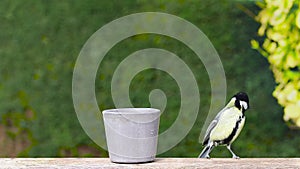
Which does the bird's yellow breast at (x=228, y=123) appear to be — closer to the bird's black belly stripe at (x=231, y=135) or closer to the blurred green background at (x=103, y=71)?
the bird's black belly stripe at (x=231, y=135)

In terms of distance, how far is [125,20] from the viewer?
3.29 metres

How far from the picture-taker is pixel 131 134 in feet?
5.96

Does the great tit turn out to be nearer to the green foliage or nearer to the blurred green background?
the green foliage

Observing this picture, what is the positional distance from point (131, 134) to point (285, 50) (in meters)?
1.49

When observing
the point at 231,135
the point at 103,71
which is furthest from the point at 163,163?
the point at 103,71

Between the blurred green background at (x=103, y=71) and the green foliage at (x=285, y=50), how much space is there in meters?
0.21

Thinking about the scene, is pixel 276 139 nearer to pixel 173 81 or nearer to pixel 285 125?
pixel 285 125

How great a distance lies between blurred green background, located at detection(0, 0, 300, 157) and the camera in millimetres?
3336

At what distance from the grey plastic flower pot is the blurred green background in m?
1.48

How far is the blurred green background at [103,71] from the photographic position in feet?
10.9

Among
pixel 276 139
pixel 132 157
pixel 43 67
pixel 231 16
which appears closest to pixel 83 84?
pixel 43 67

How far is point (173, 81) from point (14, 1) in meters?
1.19

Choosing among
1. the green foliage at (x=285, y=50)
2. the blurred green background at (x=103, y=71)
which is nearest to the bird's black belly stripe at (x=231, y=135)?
the green foliage at (x=285, y=50)

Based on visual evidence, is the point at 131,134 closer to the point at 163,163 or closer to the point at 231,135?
the point at 163,163
